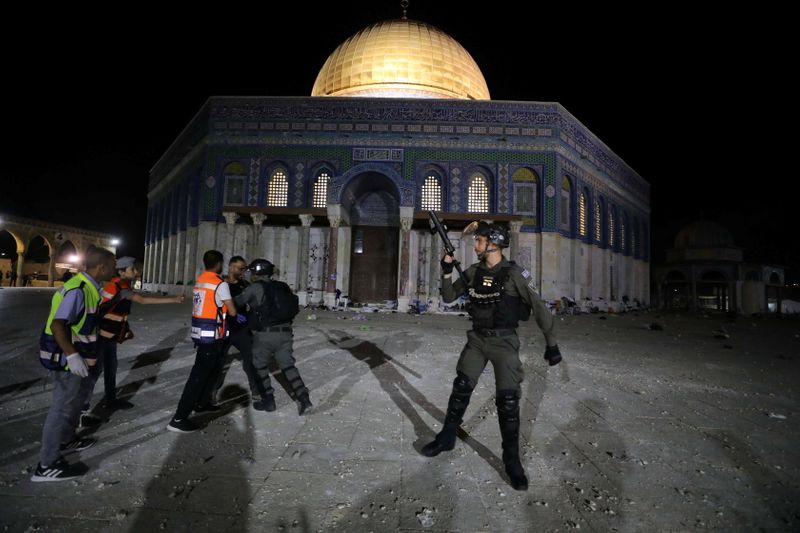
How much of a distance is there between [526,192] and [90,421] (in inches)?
775

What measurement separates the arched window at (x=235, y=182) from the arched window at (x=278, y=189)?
1.33m

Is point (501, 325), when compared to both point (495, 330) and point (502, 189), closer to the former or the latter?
point (495, 330)

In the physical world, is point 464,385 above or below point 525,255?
below

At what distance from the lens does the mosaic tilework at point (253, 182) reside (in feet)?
67.4

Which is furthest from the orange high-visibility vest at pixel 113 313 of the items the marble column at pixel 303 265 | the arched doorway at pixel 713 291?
the arched doorway at pixel 713 291

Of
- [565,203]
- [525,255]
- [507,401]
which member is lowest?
[507,401]

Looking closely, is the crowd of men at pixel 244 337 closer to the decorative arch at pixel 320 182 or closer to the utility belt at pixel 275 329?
the utility belt at pixel 275 329

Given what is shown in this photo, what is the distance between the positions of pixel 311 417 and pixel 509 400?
203 cm

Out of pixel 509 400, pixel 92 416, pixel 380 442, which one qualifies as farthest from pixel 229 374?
pixel 509 400

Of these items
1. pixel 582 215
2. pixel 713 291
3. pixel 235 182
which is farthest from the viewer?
pixel 713 291

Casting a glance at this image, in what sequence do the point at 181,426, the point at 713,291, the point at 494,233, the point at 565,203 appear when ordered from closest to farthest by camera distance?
the point at 494,233 → the point at 181,426 → the point at 565,203 → the point at 713,291

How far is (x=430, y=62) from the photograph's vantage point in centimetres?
2423

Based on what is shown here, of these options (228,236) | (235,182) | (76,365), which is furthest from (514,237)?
(76,365)

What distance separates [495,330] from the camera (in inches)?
127
